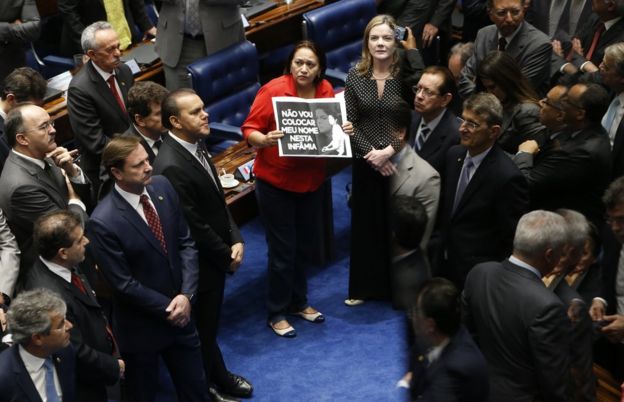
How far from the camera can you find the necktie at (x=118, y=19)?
7.20 m

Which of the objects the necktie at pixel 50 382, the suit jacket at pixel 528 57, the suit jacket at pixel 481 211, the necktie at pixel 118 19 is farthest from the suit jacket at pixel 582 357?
the necktie at pixel 118 19

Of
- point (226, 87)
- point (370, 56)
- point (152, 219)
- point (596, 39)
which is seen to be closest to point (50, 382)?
point (152, 219)

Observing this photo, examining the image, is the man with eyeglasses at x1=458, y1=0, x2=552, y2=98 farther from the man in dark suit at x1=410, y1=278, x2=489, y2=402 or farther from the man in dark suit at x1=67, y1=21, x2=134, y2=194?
the man in dark suit at x1=410, y1=278, x2=489, y2=402

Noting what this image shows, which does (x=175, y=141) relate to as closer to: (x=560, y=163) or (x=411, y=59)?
(x=411, y=59)

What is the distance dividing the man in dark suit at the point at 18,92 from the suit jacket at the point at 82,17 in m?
2.21

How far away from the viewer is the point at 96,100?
5.22 m

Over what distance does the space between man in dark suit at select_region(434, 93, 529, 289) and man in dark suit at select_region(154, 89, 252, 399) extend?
1.05 metres

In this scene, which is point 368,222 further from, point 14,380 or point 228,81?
point 14,380

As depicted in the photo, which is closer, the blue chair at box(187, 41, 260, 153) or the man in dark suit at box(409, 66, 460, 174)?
the man in dark suit at box(409, 66, 460, 174)

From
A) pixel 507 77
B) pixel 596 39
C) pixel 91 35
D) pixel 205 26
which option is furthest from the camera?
pixel 205 26

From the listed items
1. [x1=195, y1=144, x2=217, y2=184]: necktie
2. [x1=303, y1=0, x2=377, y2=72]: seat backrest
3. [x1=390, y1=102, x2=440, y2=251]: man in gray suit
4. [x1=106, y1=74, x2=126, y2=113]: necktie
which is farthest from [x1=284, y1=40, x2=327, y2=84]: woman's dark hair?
[x1=303, y1=0, x2=377, y2=72]: seat backrest

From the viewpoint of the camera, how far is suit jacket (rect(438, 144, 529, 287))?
4242 mm

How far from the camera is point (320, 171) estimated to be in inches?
200

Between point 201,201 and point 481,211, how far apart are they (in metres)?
1.31
